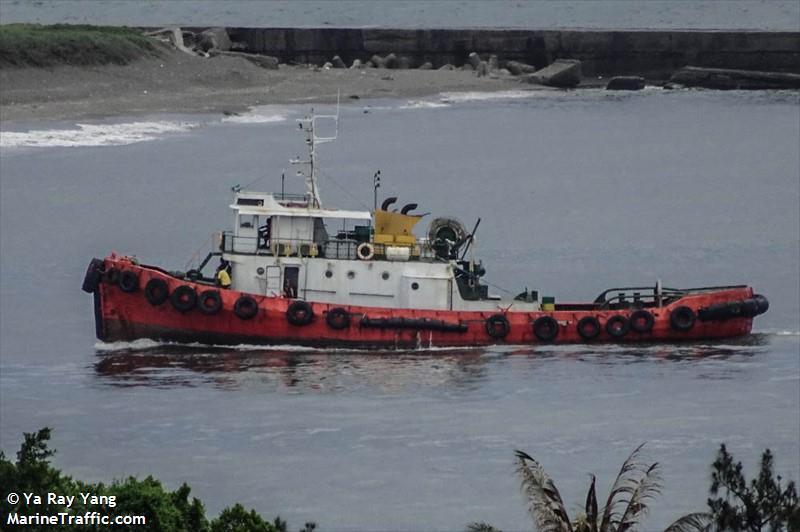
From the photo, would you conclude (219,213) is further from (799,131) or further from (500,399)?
(799,131)

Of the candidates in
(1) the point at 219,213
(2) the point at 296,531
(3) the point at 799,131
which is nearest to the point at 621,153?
(3) the point at 799,131

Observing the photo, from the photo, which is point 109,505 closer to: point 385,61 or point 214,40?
point 214,40

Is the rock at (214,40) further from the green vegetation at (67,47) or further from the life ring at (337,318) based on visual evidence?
the life ring at (337,318)

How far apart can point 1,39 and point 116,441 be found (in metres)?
45.2

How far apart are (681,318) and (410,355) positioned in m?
5.19

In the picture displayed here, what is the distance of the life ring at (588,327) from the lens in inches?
1439

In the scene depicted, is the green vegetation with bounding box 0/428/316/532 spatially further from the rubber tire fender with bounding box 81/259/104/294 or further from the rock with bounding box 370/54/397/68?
the rock with bounding box 370/54/397/68

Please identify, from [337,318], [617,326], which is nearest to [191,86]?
[337,318]

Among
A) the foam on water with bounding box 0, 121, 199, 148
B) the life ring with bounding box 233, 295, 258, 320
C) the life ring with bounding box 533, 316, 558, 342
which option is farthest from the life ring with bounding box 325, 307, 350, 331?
the foam on water with bounding box 0, 121, 199, 148

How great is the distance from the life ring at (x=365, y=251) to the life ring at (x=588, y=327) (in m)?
4.06

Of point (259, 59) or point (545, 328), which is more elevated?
point (259, 59)

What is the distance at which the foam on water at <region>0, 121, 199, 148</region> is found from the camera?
63094 millimetres

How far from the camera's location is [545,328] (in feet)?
120

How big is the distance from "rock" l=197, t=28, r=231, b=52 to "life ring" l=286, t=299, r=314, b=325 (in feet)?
160
